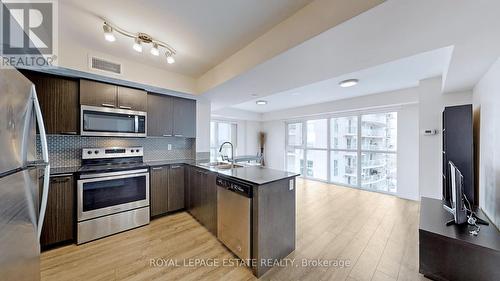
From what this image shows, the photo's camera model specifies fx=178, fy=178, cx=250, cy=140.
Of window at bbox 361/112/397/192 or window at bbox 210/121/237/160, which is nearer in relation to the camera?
window at bbox 361/112/397/192

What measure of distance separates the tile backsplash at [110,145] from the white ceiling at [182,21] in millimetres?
1398

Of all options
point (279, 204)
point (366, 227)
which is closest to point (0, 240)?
point (279, 204)

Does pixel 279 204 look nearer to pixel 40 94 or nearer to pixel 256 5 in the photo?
pixel 256 5

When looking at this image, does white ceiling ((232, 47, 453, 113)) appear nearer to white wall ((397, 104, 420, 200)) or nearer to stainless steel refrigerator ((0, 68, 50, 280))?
white wall ((397, 104, 420, 200))

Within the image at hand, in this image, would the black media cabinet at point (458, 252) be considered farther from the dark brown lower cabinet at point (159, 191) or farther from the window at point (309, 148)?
the window at point (309, 148)

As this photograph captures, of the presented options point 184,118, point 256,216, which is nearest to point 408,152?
point 256,216

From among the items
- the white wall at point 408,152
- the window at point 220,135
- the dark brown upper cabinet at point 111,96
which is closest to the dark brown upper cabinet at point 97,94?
the dark brown upper cabinet at point 111,96

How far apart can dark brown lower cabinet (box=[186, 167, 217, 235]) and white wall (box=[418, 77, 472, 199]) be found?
3910 millimetres

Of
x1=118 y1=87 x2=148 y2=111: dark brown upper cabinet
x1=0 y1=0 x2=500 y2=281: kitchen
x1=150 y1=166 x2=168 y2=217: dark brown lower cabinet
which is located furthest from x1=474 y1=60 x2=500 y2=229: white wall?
x1=118 y1=87 x2=148 y2=111: dark brown upper cabinet

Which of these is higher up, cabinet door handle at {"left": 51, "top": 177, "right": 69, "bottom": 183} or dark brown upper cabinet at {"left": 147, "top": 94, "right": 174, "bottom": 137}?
dark brown upper cabinet at {"left": 147, "top": 94, "right": 174, "bottom": 137}

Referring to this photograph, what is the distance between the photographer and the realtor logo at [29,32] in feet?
4.84

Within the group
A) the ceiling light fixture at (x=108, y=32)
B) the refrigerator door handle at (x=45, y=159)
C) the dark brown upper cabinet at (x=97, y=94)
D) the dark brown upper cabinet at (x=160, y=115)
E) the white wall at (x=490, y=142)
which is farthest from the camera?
the dark brown upper cabinet at (x=160, y=115)

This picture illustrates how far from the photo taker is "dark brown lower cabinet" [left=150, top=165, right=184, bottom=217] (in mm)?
2982

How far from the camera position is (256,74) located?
228 cm
